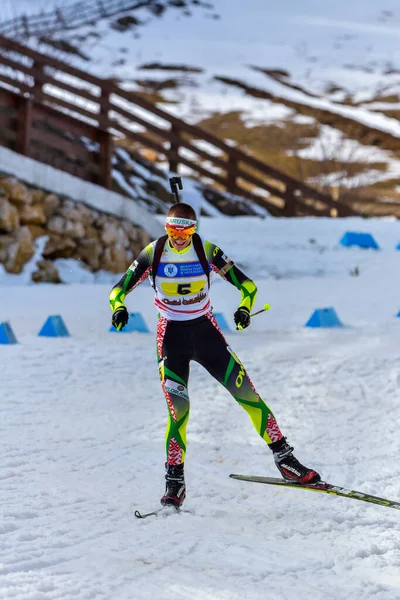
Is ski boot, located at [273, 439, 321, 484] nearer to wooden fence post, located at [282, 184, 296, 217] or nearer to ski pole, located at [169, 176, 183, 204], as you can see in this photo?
ski pole, located at [169, 176, 183, 204]

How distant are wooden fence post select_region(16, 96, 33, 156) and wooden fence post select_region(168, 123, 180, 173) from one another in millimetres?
3349

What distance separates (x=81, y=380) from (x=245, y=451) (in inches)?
71.6

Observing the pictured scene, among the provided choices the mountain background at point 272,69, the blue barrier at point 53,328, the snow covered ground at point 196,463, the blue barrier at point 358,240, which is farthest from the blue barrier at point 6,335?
the mountain background at point 272,69

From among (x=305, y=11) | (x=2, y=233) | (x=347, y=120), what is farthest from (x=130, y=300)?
(x=305, y=11)

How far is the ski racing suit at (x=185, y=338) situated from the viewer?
4859 mm

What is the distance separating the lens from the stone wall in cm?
1140

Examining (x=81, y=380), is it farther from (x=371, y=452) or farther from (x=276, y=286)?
(x=276, y=286)

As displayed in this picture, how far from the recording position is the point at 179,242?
4898 millimetres

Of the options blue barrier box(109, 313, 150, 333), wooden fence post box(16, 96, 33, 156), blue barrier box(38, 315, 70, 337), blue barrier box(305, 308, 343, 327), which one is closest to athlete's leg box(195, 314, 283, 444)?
blue barrier box(38, 315, 70, 337)

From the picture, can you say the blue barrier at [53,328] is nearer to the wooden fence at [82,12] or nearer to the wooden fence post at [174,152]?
the wooden fence post at [174,152]

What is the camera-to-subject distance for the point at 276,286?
11.9 metres

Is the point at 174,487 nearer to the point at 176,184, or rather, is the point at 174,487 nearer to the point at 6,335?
the point at 176,184

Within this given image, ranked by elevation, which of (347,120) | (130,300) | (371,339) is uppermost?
(371,339)

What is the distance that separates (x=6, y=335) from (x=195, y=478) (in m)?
3.43
